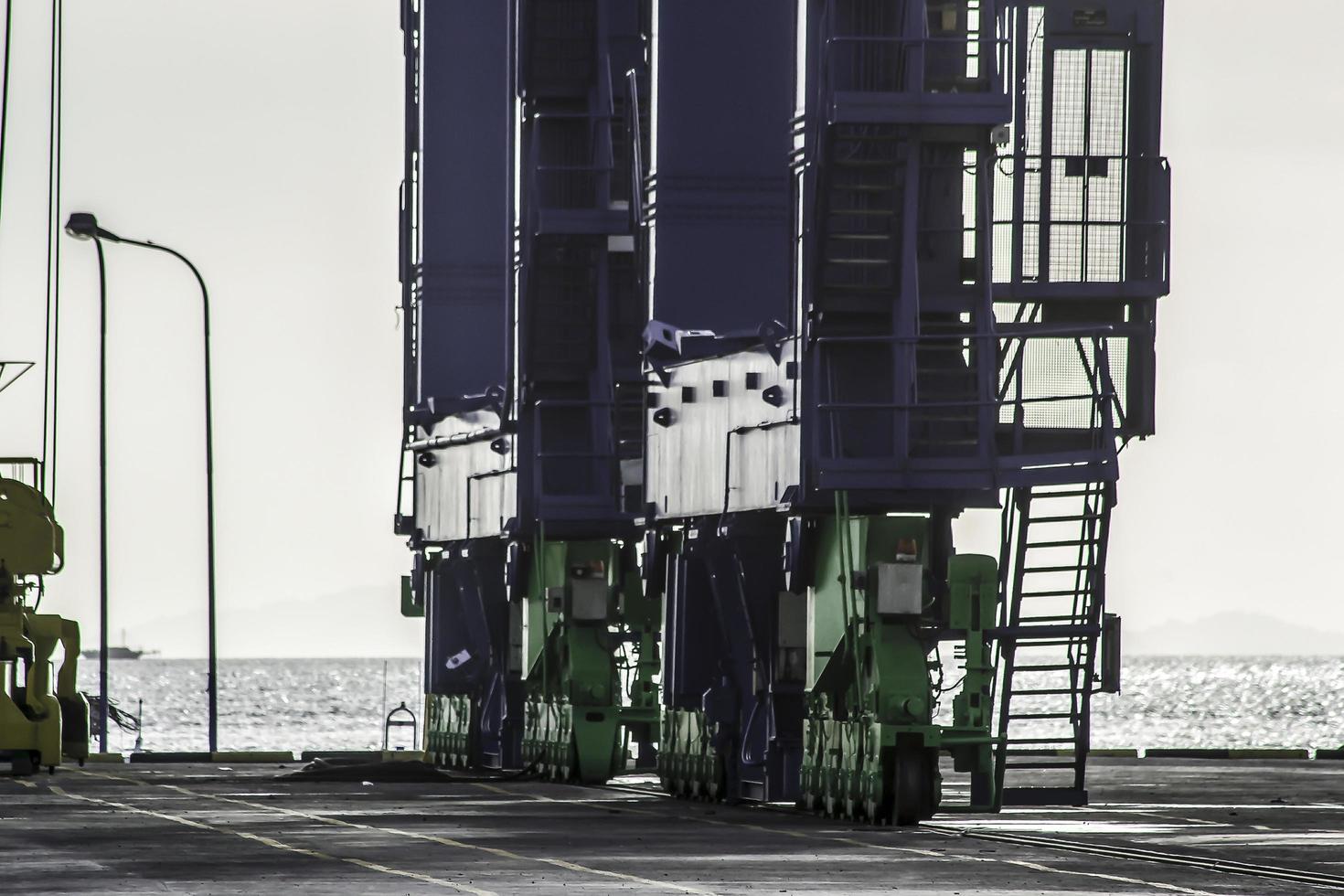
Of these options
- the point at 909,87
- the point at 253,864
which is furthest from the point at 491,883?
the point at 909,87

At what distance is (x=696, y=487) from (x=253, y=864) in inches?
479

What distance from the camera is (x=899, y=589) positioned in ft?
97.0

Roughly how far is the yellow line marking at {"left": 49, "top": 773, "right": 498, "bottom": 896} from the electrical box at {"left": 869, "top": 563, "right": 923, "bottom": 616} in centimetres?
639

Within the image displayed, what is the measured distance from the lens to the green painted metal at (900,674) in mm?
29469

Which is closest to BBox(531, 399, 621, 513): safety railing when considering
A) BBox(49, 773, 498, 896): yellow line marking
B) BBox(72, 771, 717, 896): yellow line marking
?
BBox(72, 771, 717, 896): yellow line marking

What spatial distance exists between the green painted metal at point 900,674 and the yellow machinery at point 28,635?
48.7 ft

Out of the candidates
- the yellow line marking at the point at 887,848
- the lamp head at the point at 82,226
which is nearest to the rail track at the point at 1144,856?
the yellow line marking at the point at 887,848

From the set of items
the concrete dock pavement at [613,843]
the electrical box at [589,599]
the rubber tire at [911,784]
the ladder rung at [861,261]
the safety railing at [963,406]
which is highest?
the ladder rung at [861,261]

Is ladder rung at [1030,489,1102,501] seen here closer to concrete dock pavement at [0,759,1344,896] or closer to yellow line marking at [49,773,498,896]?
concrete dock pavement at [0,759,1344,896]

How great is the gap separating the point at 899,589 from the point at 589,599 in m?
12.7

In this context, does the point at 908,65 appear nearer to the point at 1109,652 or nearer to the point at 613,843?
the point at 1109,652

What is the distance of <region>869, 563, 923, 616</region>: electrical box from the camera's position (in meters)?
29.6

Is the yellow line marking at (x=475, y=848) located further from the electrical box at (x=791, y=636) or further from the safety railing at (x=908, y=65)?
the safety railing at (x=908, y=65)

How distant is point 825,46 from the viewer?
3042 centimetres
